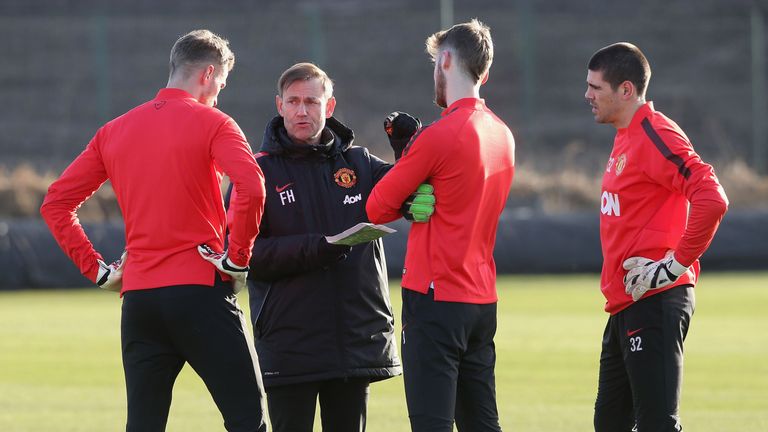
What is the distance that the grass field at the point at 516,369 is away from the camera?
27.9 ft

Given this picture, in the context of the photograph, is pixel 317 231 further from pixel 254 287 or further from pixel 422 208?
pixel 422 208

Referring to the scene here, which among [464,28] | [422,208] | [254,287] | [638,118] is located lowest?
[254,287]

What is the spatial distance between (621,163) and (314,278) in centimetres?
152

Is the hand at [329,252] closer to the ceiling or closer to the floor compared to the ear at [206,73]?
closer to the floor

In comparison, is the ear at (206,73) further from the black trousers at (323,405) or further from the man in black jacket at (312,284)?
the black trousers at (323,405)

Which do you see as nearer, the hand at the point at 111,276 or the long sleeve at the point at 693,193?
the long sleeve at the point at 693,193

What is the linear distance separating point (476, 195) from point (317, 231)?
95cm

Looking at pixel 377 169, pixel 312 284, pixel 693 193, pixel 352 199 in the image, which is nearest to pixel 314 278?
pixel 312 284

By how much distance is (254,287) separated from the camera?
613cm

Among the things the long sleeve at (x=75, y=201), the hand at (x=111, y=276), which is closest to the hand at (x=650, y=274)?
the hand at (x=111, y=276)

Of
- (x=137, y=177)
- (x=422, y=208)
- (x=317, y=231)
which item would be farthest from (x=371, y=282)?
(x=137, y=177)

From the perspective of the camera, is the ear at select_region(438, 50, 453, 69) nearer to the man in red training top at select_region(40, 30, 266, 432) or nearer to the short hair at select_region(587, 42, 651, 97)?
the short hair at select_region(587, 42, 651, 97)

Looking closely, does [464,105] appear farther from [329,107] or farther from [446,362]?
[446,362]

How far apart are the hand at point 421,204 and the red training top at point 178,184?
2.10 feet
